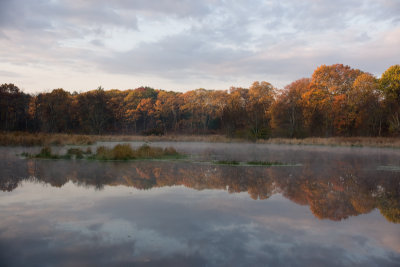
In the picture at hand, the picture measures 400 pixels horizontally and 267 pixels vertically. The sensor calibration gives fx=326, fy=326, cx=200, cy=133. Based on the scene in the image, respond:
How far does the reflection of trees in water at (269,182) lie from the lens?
7.98m

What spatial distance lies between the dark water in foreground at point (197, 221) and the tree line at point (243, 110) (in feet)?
119

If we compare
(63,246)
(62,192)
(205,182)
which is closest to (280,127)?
(205,182)

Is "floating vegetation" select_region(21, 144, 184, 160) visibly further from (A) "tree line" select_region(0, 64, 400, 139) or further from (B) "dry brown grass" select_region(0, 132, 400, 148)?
(A) "tree line" select_region(0, 64, 400, 139)

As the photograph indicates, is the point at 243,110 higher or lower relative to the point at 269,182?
higher

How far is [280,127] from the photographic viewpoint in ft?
167

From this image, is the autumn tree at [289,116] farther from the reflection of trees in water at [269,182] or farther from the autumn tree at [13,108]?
the autumn tree at [13,108]

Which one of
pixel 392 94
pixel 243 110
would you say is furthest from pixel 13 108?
pixel 392 94

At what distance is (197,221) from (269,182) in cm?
526

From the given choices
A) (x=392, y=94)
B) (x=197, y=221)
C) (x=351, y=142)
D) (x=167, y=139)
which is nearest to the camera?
(x=197, y=221)

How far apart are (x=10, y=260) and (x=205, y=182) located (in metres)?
7.14

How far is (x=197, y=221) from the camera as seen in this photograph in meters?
6.38

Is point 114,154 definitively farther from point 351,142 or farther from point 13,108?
point 13,108

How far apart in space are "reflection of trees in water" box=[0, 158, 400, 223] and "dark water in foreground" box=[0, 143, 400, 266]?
4cm

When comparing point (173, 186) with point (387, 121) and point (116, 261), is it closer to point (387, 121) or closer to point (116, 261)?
point (116, 261)
